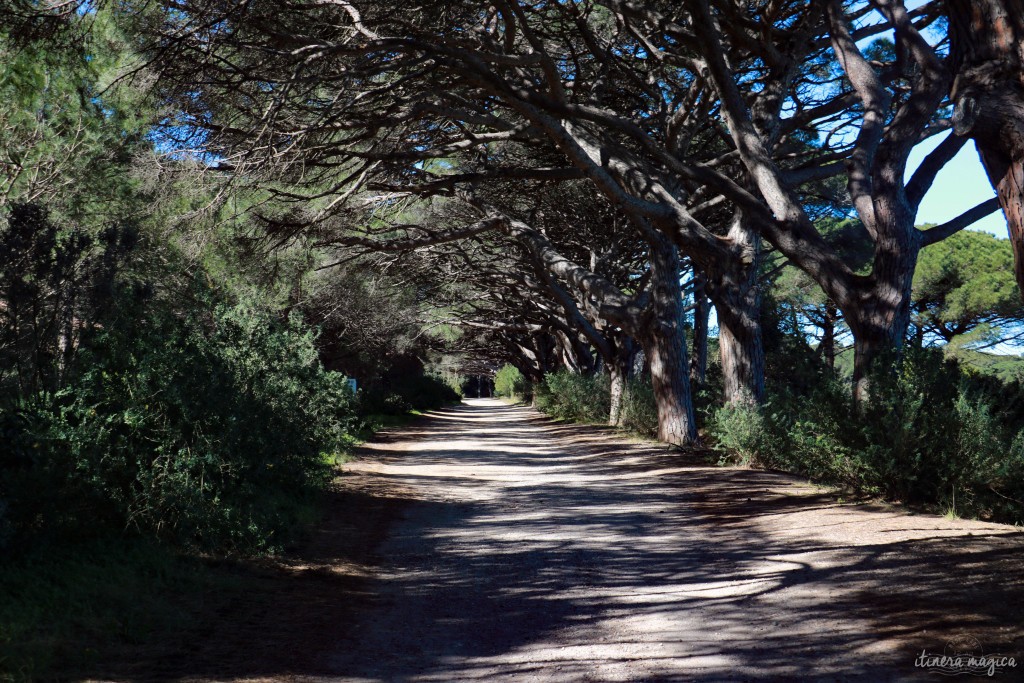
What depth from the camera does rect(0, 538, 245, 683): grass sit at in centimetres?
466

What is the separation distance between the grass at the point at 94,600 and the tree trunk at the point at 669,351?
39.1 feet

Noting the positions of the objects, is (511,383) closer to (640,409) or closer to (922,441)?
(640,409)

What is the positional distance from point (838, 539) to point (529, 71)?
964cm

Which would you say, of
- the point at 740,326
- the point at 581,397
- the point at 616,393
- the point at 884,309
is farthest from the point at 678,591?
the point at 581,397

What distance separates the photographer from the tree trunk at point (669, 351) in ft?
57.1

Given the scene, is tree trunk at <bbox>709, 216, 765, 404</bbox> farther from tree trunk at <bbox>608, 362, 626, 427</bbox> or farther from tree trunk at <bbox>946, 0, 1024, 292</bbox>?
tree trunk at <bbox>946, 0, 1024, 292</bbox>

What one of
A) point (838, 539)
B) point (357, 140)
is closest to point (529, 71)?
point (357, 140)

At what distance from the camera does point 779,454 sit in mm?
12500

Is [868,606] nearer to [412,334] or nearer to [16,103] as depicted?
[16,103]

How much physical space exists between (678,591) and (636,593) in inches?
12.4

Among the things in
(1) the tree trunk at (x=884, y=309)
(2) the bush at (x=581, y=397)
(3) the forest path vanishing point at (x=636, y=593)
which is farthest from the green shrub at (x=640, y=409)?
(1) the tree trunk at (x=884, y=309)

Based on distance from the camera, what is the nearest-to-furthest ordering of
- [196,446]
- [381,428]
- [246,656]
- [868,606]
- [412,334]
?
[246,656] → [868,606] → [196,446] → [381,428] → [412,334]

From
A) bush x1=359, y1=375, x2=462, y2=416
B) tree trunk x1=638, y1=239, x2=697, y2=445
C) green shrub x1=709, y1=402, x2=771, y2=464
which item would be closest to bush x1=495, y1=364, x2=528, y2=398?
bush x1=359, y1=375, x2=462, y2=416

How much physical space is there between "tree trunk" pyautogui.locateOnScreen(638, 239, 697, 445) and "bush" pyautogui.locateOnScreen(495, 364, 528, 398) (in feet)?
151
